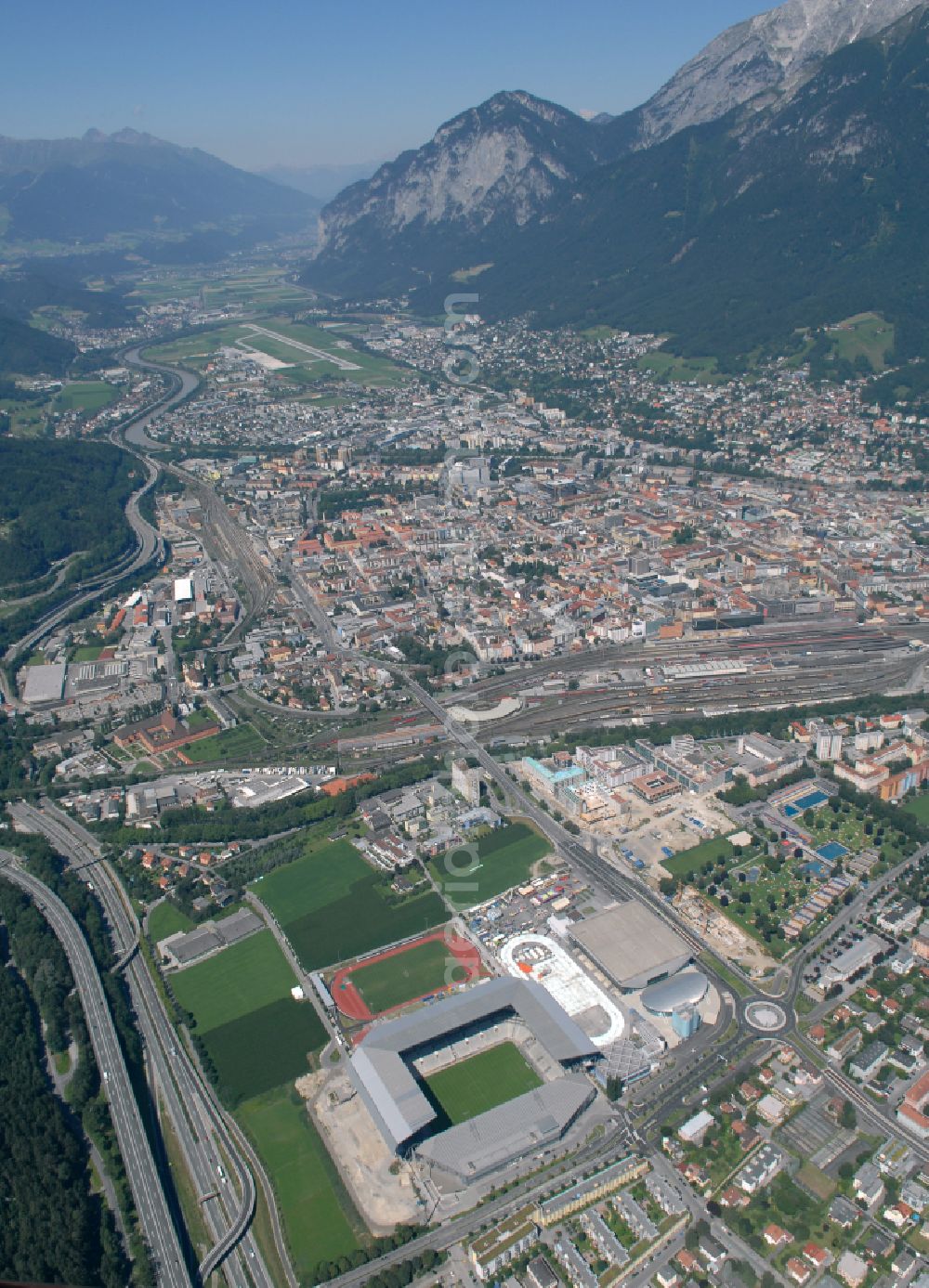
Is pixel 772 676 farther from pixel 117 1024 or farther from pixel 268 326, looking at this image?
pixel 268 326

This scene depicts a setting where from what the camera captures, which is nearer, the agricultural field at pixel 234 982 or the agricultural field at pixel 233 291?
the agricultural field at pixel 234 982

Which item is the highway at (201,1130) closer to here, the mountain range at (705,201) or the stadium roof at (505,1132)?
the stadium roof at (505,1132)

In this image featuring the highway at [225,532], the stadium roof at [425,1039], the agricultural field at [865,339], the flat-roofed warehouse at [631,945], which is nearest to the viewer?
the stadium roof at [425,1039]

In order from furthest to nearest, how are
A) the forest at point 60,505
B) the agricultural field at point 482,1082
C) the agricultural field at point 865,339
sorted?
the agricultural field at point 865,339 < the forest at point 60,505 < the agricultural field at point 482,1082

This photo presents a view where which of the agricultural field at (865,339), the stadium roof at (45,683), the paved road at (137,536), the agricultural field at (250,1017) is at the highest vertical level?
the agricultural field at (865,339)

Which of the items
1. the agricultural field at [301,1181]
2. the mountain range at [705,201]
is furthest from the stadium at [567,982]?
the mountain range at [705,201]

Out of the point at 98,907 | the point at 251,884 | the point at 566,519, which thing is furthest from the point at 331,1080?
the point at 566,519

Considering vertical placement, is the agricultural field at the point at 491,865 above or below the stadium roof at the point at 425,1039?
above
